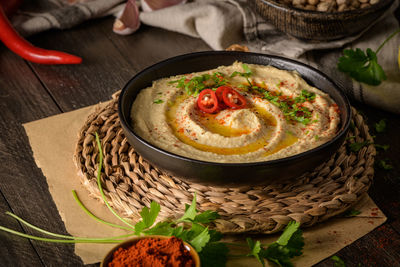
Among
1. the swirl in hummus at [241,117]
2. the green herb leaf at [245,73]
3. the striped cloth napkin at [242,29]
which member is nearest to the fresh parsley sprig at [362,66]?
the striped cloth napkin at [242,29]

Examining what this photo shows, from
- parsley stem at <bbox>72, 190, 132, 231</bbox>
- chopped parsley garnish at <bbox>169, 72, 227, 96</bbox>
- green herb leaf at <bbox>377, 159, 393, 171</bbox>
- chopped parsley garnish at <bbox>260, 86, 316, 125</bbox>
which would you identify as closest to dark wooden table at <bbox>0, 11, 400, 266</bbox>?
green herb leaf at <bbox>377, 159, 393, 171</bbox>

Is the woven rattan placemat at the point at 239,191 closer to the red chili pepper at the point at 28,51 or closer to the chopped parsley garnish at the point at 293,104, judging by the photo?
the chopped parsley garnish at the point at 293,104

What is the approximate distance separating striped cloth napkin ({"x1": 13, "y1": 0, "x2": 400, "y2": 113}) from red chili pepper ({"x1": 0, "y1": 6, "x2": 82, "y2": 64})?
0.85ft

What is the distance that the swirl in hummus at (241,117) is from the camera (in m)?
2.76

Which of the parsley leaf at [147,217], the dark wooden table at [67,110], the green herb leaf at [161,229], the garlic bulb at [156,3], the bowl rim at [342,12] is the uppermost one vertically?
the bowl rim at [342,12]

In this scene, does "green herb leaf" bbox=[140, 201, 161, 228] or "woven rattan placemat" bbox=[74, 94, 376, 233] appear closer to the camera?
"green herb leaf" bbox=[140, 201, 161, 228]

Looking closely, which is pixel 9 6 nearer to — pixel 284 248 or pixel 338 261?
pixel 284 248

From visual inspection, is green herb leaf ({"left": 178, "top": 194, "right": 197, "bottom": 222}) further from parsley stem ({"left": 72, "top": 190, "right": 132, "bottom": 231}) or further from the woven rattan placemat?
parsley stem ({"left": 72, "top": 190, "right": 132, "bottom": 231})

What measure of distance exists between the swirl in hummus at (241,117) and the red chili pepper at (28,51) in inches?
47.1

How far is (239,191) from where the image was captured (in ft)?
9.30

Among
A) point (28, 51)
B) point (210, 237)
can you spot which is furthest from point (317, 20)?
point (28, 51)

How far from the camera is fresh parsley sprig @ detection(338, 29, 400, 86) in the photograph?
3.66 meters

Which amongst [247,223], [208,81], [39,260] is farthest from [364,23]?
[39,260]

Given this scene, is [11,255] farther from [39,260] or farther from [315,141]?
[315,141]
